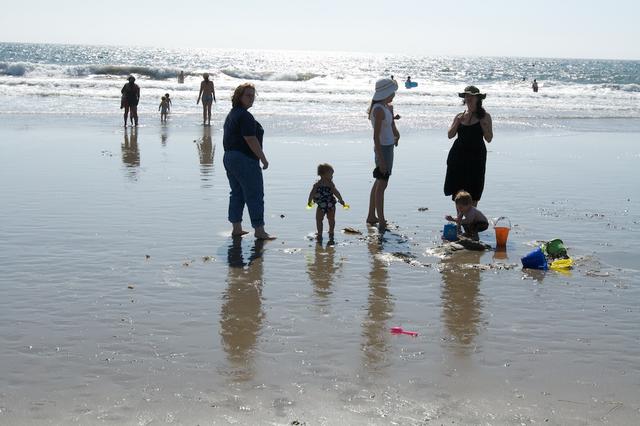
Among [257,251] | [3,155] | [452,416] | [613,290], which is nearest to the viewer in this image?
[452,416]

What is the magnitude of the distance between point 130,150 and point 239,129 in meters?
8.11

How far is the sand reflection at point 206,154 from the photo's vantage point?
1334cm

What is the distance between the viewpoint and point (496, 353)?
17.8ft

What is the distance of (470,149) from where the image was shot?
939cm

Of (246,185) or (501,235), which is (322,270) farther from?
(501,235)

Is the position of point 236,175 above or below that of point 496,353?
above

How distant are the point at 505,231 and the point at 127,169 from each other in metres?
7.08

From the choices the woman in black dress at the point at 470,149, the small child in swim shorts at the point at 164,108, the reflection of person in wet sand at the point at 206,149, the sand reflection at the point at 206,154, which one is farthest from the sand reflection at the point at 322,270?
the small child in swim shorts at the point at 164,108

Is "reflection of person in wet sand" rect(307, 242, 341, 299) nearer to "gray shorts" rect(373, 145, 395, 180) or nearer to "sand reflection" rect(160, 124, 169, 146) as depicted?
"gray shorts" rect(373, 145, 395, 180)

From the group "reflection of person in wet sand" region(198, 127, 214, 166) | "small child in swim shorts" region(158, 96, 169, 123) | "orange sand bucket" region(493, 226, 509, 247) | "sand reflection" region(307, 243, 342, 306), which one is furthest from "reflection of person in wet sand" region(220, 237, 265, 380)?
"small child in swim shorts" region(158, 96, 169, 123)

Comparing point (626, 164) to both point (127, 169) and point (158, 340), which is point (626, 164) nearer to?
point (127, 169)

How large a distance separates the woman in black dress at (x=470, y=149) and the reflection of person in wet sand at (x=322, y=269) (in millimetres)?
1869

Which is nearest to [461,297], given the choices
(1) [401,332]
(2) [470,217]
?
(1) [401,332]

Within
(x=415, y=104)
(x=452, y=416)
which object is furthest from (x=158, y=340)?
(x=415, y=104)
